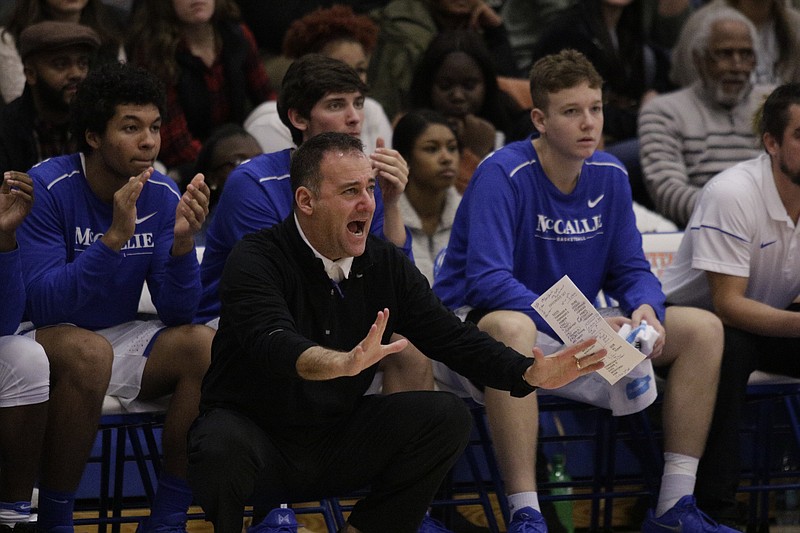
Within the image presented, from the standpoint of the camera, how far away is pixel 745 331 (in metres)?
4.70

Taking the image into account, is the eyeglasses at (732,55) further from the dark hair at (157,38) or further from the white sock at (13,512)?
the white sock at (13,512)

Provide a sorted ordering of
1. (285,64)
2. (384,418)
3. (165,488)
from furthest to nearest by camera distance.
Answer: (285,64) → (165,488) → (384,418)

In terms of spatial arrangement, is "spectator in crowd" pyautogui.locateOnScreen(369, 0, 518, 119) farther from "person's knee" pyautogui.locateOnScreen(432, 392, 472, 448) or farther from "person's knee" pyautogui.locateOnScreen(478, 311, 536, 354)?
"person's knee" pyautogui.locateOnScreen(432, 392, 472, 448)

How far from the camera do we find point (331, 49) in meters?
6.05

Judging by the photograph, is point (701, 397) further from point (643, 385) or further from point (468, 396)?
point (468, 396)

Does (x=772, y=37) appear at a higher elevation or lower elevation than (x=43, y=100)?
higher

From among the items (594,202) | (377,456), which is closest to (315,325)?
(377,456)

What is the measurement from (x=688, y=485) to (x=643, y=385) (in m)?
0.38

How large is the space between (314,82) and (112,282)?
3.12 feet

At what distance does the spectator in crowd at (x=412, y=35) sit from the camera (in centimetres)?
677

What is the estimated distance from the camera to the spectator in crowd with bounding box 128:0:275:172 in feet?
19.5

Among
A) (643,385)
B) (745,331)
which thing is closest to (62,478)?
(643,385)

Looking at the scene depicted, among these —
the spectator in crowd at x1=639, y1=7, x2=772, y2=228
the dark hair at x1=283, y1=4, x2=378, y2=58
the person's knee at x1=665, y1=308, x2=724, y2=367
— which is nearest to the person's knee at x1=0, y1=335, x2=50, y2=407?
the person's knee at x1=665, y1=308, x2=724, y2=367

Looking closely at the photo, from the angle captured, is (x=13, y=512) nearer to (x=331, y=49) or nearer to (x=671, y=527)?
(x=671, y=527)
